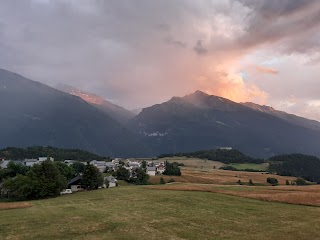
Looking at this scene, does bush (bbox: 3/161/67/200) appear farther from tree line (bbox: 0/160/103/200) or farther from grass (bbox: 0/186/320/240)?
grass (bbox: 0/186/320/240)

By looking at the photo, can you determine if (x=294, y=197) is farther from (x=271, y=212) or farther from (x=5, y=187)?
(x=5, y=187)

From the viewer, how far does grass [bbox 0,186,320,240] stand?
35.9m

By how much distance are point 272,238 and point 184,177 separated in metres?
135

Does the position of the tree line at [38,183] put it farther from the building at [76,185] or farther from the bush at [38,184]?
the building at [76,185]

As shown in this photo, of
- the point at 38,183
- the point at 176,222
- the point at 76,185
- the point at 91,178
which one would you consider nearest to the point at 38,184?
the point at 38,183

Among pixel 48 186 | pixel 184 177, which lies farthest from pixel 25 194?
pixel 184 177

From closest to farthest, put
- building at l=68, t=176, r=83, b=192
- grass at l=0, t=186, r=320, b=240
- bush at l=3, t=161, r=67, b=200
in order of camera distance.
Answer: grass at l=0, t=186, r=320, b=240 < bush at l=3, t=161, r=67, b=200 < building at l=68, t=176, r=83, b=192

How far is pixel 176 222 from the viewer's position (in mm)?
42375

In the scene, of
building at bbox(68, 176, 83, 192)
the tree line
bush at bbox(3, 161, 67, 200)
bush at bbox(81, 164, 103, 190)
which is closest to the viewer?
bush at bbox(3, 161, 67, 200)

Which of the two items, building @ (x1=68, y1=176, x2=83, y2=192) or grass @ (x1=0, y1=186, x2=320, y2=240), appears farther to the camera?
building @ (x1=68, y1=176, x2=83, y2=192)

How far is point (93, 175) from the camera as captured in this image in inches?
4075

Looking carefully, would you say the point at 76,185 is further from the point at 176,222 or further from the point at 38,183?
the point at 176,222

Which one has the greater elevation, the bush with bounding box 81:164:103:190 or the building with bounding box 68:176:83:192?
the bush with bounding box 81:164:103:190

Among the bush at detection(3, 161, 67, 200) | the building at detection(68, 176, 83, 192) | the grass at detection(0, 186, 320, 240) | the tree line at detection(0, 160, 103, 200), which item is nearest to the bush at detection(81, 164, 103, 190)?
the tree line at detection(0, 160, 103, 200)
